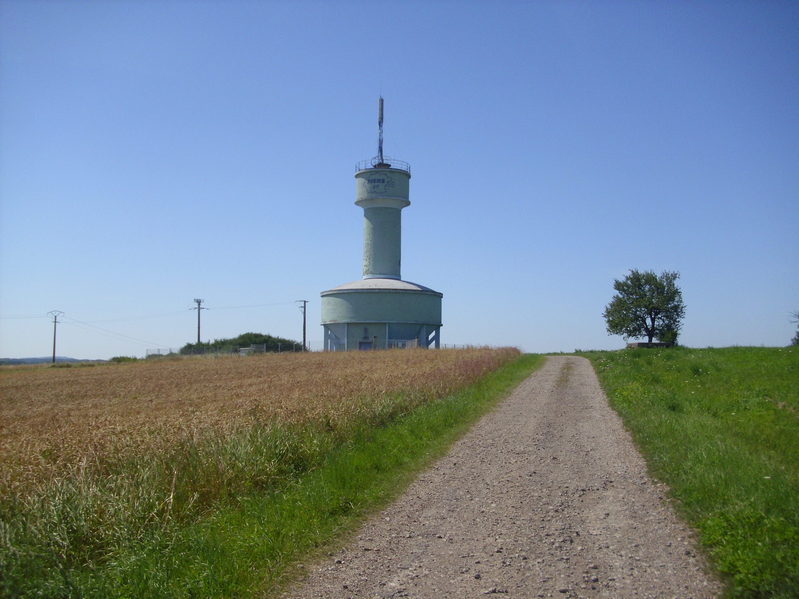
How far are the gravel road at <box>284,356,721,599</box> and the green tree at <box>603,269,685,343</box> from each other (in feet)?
240

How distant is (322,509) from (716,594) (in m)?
4.01

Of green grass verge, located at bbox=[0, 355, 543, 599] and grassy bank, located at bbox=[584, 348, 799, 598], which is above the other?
grassy bank, located at bbox=[584, 348, 799, 598]

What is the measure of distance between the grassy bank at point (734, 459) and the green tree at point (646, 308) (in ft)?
199

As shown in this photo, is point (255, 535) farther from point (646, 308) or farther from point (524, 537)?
point (646, 308)

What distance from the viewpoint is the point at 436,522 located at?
7227 millimetres

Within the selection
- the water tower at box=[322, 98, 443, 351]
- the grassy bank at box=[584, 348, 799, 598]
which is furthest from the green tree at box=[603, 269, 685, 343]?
the grassy bank at box=[584, 348, 799, 598]

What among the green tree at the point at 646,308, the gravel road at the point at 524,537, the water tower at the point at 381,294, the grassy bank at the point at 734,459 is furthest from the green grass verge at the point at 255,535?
the green tree at the point at 646,308

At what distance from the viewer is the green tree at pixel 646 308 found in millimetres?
79625

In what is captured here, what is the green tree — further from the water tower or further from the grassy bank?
the grassy bank

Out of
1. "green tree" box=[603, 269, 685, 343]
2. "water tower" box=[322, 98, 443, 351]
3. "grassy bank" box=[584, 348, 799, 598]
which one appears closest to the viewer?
"grassy bank" box=[584, 348, 799, 598]

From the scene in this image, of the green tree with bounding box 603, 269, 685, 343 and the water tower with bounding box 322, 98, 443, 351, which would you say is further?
the green tree with bounding box 603, 269, 685, 343

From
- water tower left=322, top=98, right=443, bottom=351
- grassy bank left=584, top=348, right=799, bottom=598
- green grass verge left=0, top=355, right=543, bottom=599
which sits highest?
water tower left=322, top=98, right=443, bottom=351

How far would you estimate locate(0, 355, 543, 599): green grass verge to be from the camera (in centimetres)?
548

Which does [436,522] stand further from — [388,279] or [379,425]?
[388,279]
